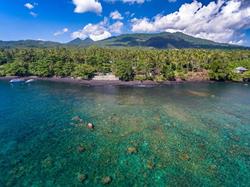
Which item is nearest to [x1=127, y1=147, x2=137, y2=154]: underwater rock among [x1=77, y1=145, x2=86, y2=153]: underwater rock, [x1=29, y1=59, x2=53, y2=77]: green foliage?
[x1=77, y1=145, x2=86, y2=153]: underwater rock

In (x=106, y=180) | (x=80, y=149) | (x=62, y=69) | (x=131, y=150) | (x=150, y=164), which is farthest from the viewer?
(x=62, y=69)

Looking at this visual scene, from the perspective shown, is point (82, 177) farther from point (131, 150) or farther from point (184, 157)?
point (184, 157)

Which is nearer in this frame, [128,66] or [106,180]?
[106,180]

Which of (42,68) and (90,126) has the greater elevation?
(42,68)

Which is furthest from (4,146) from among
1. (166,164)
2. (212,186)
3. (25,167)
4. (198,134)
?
(198,134)

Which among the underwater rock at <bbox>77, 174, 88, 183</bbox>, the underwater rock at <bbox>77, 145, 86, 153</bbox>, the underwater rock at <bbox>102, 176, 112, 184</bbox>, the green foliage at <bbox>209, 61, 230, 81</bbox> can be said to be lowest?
the green foliage at <bbox>209, 61, 230, 81</bbox>

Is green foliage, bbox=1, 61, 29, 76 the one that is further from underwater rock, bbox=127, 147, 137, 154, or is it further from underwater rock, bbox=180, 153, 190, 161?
underwater rock, bbox=180, 153, 190, 161

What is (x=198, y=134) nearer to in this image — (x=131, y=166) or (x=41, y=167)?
(x=131, y=166)

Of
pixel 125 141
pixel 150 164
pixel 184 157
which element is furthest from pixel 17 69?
pixel 184 157

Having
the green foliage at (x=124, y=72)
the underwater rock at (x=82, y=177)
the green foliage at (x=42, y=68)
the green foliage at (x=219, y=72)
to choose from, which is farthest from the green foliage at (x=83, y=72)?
the underwater rock at (x=82, y=177)
